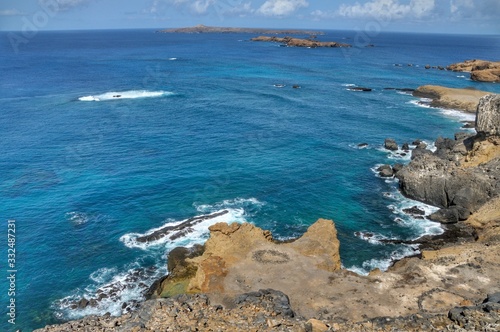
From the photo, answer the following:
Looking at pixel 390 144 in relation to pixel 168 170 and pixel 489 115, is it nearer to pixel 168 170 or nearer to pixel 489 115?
pixel 489 115

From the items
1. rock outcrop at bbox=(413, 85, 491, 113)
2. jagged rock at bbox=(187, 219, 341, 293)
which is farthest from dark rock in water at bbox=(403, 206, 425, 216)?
Result: rock outcrop at bbox=(413, 85, 491, 113)

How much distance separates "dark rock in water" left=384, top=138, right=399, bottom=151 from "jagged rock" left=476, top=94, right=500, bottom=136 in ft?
62.1

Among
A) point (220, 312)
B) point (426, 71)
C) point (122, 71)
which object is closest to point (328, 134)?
point (220, 312)

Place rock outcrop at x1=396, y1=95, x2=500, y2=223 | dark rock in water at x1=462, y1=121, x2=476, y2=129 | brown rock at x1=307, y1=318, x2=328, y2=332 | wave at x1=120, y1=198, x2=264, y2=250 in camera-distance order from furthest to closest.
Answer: dark rock in water at x1=462, y1=121, x2=476, y2=129, rock outcrop at x1=396, y1=95, x2=500, y2=223, wave at x1=120, y1=198, x2=264, y2=250, brown rock at x1=307, y1=318, x2=328, y2=332

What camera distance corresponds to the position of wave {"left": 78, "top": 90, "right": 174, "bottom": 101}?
110m

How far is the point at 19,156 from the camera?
69625mm

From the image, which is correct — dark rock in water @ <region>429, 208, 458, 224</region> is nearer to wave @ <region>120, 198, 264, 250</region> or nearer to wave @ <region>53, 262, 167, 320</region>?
wave @ <region>120, 198, 264, 250</region>

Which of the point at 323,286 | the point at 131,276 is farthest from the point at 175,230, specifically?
the point at 323,286

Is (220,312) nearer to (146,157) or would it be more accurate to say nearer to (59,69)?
(146,157)

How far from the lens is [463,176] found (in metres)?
56.4

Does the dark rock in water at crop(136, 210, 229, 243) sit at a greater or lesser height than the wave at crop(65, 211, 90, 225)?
lesser

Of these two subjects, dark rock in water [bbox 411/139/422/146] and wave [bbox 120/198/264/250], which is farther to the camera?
dark rock in water [bbox 411/139/422/146]

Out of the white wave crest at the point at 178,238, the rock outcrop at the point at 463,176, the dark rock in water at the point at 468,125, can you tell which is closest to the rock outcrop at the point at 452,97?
the dark rock in water at the point at 468,125

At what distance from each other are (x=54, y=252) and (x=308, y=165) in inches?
1651
